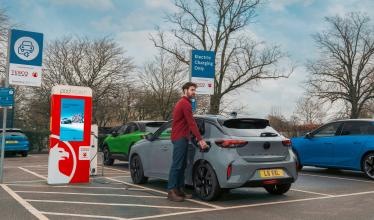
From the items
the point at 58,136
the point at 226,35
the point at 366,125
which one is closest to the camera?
the point at 58,136

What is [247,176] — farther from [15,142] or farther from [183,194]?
[15,142]

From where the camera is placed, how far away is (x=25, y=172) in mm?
12836

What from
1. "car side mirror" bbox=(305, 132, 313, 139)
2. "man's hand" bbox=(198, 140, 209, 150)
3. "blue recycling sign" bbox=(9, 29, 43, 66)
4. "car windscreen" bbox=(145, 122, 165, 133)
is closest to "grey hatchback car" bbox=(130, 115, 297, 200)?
"man's hand" bbox=(198, 140, 209, 150)

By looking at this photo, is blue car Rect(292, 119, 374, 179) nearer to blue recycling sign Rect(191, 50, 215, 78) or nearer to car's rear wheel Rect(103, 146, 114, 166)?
blue recycling sign Rect(191, 50, 215, 78)

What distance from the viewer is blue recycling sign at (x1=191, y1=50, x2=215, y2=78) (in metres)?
13.8

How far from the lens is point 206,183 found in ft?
25.7

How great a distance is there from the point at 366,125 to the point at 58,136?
7706mm

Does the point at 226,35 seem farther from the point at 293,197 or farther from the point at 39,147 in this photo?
the point at 293,197

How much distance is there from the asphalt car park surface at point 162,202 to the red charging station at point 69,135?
36 centimetres

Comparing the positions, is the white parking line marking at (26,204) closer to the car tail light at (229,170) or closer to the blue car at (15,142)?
the car tail light at (229,170)

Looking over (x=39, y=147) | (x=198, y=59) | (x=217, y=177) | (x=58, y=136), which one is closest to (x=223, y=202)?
(x=217, y=177)

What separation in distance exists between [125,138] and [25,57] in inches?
211

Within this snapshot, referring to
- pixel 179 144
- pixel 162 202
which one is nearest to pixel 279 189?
A: pixel 179 144

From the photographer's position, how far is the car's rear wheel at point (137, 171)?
9.94 meters
